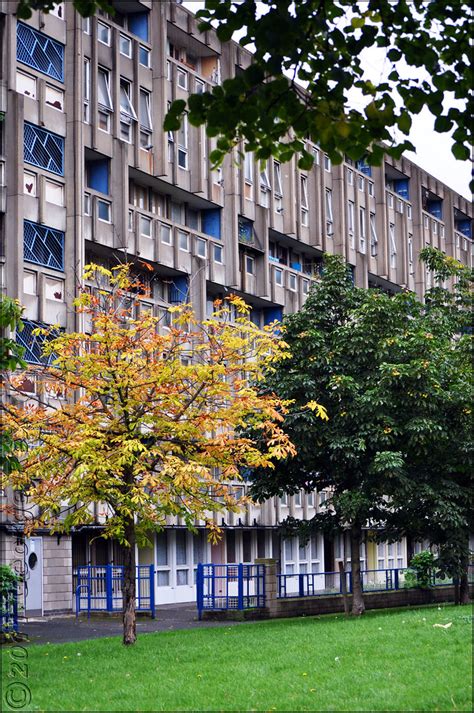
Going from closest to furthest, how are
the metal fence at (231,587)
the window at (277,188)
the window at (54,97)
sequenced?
the metal fence at (231,587), the window at (54,97), the window at (277,188)

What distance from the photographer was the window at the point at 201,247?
150 feet

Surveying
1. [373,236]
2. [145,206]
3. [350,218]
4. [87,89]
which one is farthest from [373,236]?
[87,89]

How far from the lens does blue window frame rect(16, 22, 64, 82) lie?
121 ft

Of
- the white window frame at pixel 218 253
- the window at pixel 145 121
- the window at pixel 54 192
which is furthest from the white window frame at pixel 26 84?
the white window frame at pixel 218 253

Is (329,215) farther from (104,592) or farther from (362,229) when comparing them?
(104,592)

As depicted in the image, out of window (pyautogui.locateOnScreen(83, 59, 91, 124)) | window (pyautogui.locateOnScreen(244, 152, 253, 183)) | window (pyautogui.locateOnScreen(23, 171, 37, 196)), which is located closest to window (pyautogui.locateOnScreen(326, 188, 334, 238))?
window (pyautogui.locateOnScreen(244, 152, 253, 183))

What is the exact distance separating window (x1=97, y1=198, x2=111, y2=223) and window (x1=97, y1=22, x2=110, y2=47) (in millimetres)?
5452

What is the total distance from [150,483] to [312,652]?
4.60m

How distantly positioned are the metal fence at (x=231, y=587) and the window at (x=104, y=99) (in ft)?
53.8

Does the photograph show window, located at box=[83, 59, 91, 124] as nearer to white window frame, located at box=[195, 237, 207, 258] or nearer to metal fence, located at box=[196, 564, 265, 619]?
white window frame, located at box=[195, 237, 207, 258]

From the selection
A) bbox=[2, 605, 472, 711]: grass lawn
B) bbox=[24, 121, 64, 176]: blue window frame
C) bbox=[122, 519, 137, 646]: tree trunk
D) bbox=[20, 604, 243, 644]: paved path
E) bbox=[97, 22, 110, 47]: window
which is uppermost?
bbox=[97, 22, 110, 47]: window

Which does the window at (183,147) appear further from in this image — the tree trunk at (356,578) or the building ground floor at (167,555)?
the tree trunk at (356,578)

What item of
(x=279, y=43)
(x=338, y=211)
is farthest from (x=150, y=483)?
(x=338, y=211)

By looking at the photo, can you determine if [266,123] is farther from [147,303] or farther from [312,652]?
[147,303]
